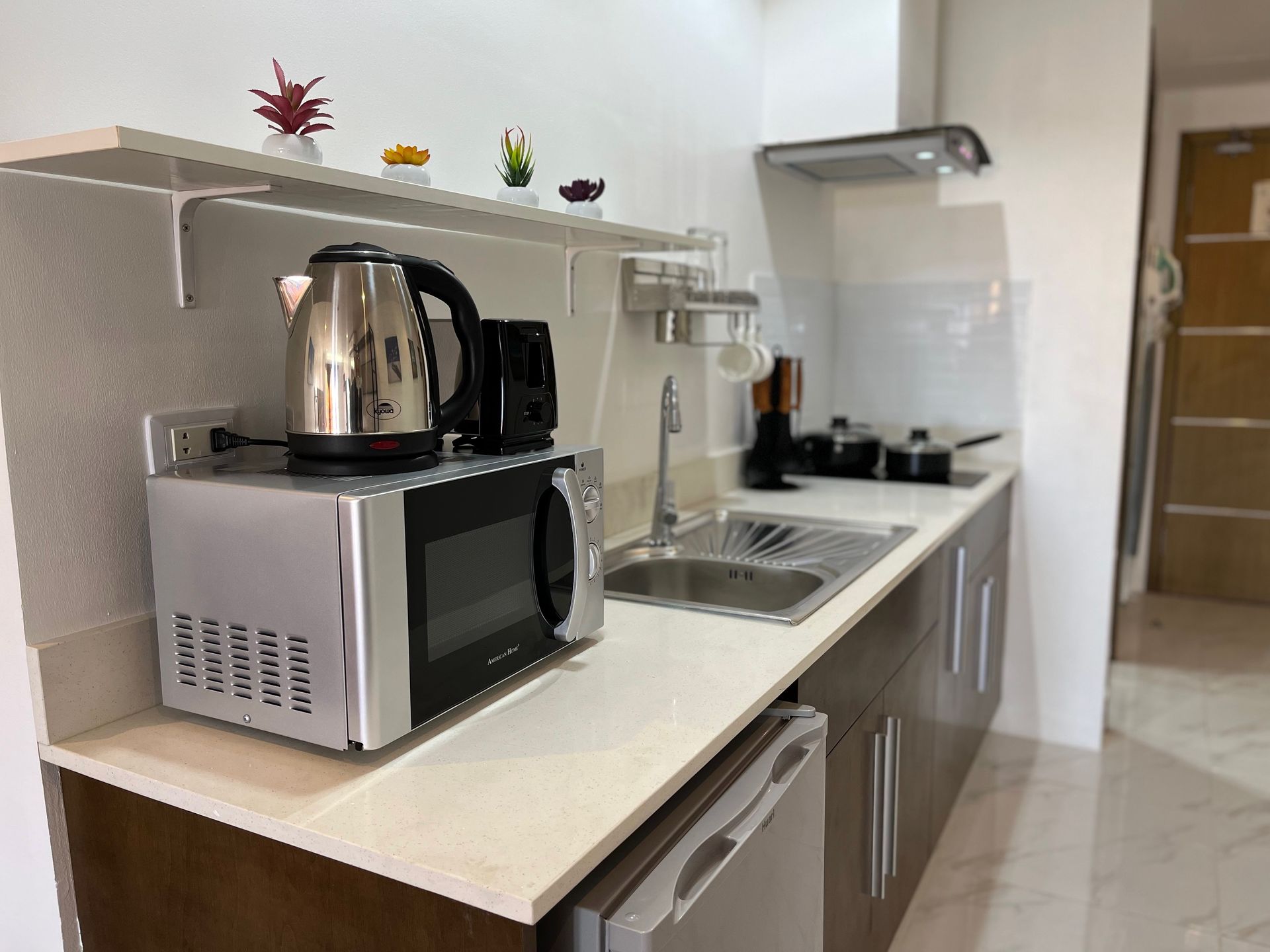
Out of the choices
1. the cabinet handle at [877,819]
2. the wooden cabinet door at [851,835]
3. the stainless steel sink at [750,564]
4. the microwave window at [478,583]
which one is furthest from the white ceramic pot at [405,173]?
the cabinet handle at [877,819]

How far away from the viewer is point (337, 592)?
3.19 feet

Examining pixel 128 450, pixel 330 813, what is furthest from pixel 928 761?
pixel 128 450

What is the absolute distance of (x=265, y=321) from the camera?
1.28m

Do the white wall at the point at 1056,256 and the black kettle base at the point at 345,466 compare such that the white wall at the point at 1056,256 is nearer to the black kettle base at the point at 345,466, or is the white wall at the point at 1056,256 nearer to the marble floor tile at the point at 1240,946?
the marble floor tile at the point at 1240,946

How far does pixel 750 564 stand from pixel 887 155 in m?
1.37

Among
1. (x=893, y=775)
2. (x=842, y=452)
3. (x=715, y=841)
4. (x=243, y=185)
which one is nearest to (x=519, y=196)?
(x=243, y=185)

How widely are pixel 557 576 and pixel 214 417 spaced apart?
0.48m

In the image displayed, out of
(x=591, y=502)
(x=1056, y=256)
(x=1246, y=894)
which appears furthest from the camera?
(x=1056, y=256)

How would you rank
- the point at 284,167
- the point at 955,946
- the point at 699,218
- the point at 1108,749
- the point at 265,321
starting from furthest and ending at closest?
the point at 1108,749 < the point at 699,218 < the point at 955,946 < the point at 265,321 < the point at 284,167

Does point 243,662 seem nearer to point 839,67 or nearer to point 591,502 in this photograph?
point 591,502

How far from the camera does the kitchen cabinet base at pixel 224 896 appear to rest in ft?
2.92

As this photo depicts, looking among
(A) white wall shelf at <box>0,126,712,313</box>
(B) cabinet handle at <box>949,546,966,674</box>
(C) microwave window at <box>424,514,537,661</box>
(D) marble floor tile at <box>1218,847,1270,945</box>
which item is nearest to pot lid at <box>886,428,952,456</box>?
(B) cabinet handle at <box>949,546,966,674</box>

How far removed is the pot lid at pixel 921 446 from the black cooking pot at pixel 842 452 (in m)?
0.06

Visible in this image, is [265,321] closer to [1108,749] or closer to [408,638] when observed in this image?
[408,638]
